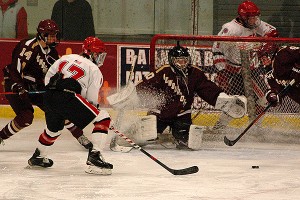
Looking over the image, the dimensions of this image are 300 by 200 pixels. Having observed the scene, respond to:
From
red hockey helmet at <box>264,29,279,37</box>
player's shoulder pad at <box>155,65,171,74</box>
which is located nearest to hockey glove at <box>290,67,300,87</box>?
red hockey helmet at <box>264,29,279,37</box>

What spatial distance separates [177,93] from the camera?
666cm

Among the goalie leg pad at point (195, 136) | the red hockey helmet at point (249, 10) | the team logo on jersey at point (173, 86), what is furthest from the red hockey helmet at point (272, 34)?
the goalie leg pad at point (195, 136)

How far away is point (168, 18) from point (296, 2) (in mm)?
1122

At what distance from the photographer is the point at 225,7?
326 inches

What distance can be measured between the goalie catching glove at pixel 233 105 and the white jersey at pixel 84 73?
1480 millimetres

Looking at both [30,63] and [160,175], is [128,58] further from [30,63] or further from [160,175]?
[160,175]

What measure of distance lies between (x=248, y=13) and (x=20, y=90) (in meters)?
1.95

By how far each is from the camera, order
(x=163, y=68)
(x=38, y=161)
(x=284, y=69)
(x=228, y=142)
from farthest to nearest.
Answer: (x=284, y=69) < (x=228, y=142) < (x=163, y=68) < (x=38, y=161)

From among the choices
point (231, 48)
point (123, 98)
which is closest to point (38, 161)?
point (123, 98)

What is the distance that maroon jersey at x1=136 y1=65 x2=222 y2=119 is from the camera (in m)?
6.64

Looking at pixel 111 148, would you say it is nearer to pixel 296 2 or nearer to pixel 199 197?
pixel 199 197

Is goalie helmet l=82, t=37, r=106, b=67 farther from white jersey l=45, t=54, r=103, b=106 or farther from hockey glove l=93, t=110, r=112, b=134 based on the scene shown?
hockey glove l=93, t=110, r=112, b=134

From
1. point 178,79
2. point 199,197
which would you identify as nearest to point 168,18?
point 178,79

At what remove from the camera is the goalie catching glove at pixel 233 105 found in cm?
673
